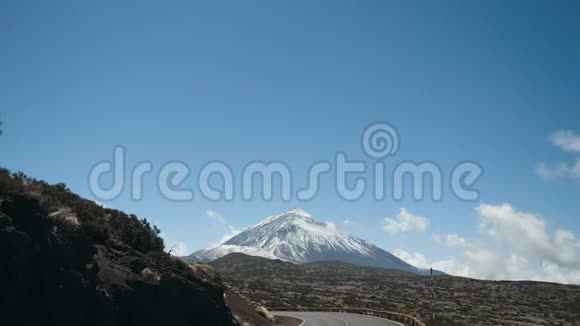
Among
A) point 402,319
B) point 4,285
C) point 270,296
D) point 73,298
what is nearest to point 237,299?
point 402,319

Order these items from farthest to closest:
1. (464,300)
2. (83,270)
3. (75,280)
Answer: (464,300) < (83,270) < (75,280)

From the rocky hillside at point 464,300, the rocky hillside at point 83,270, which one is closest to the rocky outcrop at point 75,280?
the rocky hillside at point 83,270

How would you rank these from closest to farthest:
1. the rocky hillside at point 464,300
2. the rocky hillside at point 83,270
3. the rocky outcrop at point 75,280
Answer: the rocky outcrop at point 75,280
the rocky hillside at point 83,270
the rocky hillside at point 464,300

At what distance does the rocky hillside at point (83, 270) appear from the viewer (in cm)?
1502

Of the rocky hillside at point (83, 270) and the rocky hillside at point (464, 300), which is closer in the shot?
the rocky hillside at point (83, 270)

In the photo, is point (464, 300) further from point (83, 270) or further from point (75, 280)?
point (75, 280)

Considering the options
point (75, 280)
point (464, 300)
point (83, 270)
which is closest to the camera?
point (75, 280)

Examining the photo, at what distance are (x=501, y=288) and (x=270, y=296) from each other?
6284 cm

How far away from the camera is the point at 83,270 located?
17719mm

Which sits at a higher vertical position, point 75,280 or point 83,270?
point 83,270

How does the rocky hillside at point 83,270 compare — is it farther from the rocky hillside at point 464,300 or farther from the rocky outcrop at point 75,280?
the rocky hillside at point 464,300

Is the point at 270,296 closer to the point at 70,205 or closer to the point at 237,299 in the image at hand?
the point at 237,299

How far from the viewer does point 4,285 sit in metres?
14.3

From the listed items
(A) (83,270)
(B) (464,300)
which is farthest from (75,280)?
(B) (464,300)
